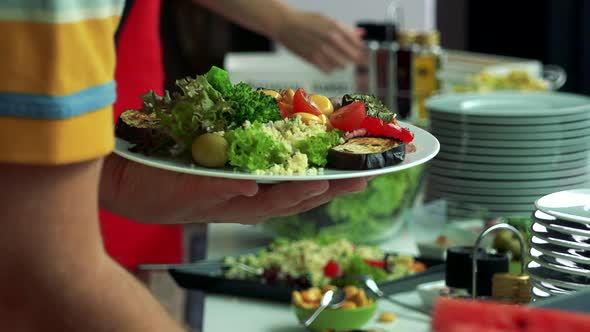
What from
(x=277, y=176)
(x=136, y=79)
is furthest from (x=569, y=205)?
(x=136, y=79)

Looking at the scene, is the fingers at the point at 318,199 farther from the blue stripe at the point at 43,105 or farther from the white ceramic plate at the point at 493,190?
the blue stripe at the point at 43,105

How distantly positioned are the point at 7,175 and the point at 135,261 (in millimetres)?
1691

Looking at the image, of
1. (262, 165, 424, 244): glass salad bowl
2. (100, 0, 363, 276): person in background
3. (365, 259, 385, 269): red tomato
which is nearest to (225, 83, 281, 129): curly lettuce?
(365, 259, 385, 269): red tomato

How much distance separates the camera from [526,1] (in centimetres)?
451

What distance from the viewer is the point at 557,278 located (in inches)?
36.5

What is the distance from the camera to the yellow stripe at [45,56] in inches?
27.6

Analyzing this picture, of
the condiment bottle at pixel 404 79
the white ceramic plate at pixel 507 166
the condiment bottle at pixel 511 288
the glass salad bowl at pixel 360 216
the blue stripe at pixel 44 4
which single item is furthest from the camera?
the condiment bottle at pixel 404 79

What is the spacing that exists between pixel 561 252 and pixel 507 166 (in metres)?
0.56

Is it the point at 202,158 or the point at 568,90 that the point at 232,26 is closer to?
the point at 568,90

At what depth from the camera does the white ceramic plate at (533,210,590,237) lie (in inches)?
36.1

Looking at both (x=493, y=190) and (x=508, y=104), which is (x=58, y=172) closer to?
(x=493, y=190)

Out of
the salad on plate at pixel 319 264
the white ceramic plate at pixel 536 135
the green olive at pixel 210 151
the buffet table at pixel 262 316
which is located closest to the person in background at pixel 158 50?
the salad on plate at pixel 319 264

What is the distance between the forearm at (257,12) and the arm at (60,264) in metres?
1.75

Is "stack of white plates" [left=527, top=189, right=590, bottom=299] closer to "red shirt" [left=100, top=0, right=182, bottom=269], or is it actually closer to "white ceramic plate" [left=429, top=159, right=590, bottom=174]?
"white ceramic plate" [left=429, top=159, right=590, bottom=174]
